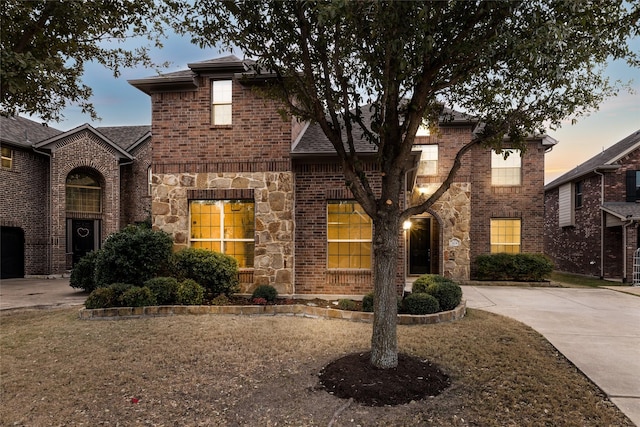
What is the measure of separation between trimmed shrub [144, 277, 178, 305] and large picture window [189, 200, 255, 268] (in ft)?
5.96

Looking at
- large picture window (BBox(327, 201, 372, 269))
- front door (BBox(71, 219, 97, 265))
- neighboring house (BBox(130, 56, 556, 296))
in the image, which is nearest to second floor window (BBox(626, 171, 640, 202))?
neighboring house (BBox(130, 56, 556, 296))

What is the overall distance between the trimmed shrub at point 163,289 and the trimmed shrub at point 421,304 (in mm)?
4953

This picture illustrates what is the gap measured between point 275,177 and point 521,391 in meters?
6.84

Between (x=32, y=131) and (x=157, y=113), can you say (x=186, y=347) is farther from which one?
(x=32, y=131)

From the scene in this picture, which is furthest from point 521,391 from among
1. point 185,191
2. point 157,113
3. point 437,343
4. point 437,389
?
point 157,113

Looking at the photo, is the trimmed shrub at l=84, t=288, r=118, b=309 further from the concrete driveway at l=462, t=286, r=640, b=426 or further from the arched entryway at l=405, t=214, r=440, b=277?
the arched entryway at l=405, t=214, r=440, b=277

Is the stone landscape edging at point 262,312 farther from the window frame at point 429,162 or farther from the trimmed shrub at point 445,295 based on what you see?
the window frame at point 429,162

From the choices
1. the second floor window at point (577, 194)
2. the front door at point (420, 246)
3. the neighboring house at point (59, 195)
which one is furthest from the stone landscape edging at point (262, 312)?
the second floor window at point (577, 194)

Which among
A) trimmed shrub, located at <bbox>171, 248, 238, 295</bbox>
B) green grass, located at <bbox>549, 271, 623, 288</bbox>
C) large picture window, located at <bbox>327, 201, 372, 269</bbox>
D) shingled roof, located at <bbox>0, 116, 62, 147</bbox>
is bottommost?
green grass, located at <bbox>549, 271, 623, 288</bbox>

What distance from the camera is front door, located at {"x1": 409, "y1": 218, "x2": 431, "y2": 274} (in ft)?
50.2

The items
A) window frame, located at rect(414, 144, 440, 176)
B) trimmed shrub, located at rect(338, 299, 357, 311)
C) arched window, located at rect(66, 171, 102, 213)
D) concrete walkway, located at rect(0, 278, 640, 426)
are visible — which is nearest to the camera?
concrete walkway, located at rect(0, 278, 640, 426)

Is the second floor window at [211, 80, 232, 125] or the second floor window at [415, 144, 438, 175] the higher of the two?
the second floor window at [211, 80, 232, 125]

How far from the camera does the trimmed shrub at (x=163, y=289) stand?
7695 millimetres

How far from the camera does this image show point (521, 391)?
4.04m
